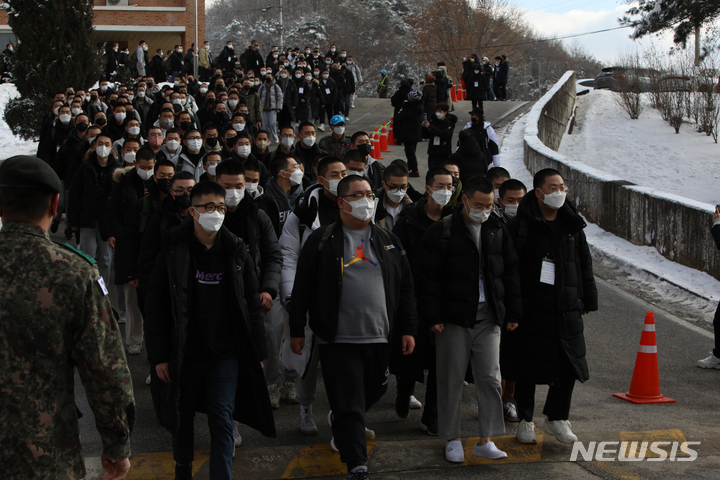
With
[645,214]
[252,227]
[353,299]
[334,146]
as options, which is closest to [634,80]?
[645,214]

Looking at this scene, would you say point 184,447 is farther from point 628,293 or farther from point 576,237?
point 628,293

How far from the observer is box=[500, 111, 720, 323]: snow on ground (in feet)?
30.7

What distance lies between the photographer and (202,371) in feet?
13.9

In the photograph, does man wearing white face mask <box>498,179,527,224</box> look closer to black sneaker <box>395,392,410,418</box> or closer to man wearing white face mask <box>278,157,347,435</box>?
man wearing white face mask <box>278,157,347,435</box>

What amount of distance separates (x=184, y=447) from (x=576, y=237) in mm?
3063

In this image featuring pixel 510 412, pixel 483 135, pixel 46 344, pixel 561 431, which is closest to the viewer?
pixel 46 344

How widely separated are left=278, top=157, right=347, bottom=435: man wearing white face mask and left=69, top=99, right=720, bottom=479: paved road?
29 cm

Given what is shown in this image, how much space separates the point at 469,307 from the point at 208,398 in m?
1.76

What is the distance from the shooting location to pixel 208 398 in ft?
13.9

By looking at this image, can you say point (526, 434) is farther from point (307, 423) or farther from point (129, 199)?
point (129, 199)

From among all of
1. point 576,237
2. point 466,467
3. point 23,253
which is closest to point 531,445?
point 466,467

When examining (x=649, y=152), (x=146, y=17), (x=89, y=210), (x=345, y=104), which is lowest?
(x=89, y=210)

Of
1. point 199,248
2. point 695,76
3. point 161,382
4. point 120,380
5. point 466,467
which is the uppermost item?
point 695,76

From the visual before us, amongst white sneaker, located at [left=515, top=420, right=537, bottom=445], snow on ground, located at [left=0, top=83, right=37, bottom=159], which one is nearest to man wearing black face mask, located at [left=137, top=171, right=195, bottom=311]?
white sneaker, located at [left=515, top=420, right=537, bottom=445]
